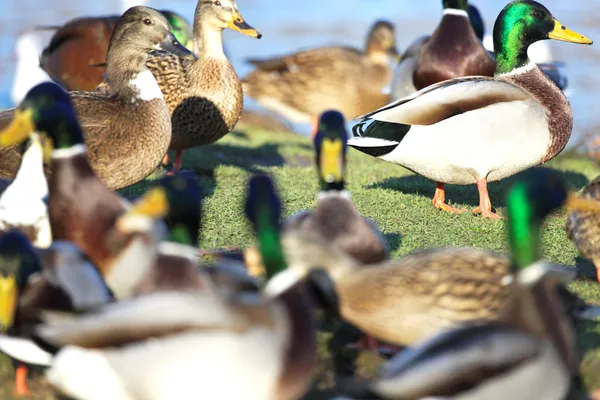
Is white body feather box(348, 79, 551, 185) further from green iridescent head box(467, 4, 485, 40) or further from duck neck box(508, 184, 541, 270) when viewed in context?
green iridescent head box(467, 4, 485, 40)

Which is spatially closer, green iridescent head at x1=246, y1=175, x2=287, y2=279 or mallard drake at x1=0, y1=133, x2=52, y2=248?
green iridescent head at x1=246, y1=175, x2=287, y2=279

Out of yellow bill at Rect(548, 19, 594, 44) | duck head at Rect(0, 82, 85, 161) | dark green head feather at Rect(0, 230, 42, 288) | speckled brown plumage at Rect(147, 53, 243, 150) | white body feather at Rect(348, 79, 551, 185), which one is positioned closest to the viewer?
dark green head feather at Rect(0, 230, 42, 288)

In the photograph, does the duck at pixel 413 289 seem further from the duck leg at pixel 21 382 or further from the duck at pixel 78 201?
the duck leg at pixel 21 382

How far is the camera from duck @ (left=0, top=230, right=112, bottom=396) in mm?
3545

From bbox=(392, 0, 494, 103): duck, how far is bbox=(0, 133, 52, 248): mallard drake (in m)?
4.15

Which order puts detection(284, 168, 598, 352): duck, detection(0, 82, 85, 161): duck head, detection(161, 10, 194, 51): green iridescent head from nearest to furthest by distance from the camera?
detection(284, 168, 598, 352): duck → detection(0, 82, 85, 161): duck head → detection(161, 10, 194, 51): green iridescent head

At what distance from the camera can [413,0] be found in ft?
74.0

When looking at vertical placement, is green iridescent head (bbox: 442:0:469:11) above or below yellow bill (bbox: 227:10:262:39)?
above

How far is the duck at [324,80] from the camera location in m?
11.3

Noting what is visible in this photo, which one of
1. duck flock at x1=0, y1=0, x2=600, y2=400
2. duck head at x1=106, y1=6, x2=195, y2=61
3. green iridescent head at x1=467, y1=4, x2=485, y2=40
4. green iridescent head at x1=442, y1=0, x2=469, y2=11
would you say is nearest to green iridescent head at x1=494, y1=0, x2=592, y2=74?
duck flock at x1=0, y1=0, x2=600, y2=400

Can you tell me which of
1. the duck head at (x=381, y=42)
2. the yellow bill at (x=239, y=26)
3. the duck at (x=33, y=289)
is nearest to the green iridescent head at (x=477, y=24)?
the duck head at (x=381, y=42)

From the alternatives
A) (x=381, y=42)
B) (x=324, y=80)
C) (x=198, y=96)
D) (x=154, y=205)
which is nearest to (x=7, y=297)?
(x=154, y=205)

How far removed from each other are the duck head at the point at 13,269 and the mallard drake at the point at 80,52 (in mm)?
5170

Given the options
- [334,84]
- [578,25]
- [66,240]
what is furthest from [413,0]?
[66,240]
